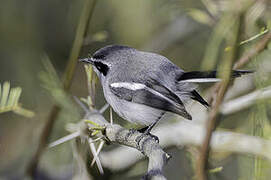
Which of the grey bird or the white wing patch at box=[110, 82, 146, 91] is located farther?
the white wing patch at box=[110, 82, 146, 91]

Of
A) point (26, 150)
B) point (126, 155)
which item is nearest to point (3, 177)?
point (26, 150)

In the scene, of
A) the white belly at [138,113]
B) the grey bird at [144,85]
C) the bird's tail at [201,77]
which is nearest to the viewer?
the bird's tail at [201,77]

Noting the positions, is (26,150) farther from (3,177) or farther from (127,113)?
(127,113)

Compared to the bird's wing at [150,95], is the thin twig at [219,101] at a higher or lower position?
higher

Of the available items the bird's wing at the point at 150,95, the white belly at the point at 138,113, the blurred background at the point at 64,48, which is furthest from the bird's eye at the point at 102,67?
the blurred background at the point at 64,48

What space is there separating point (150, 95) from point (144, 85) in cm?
8

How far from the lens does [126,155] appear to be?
2990mm

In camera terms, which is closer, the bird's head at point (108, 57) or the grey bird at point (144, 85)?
the grey bird at point (144, 85)

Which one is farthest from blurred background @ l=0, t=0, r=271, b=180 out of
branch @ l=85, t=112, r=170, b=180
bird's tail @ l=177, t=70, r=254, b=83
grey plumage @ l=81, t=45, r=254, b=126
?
branch @ l=85, t=112, r=170, b=180

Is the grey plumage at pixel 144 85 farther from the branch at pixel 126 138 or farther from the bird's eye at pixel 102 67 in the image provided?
the branch at pixel 126 138

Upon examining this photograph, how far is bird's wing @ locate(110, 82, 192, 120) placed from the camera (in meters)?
2.32

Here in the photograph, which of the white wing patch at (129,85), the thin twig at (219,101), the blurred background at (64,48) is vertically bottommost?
the blurred background at (64,48)

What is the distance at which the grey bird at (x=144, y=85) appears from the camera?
2414mm

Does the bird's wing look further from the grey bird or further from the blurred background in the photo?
the blurred background
